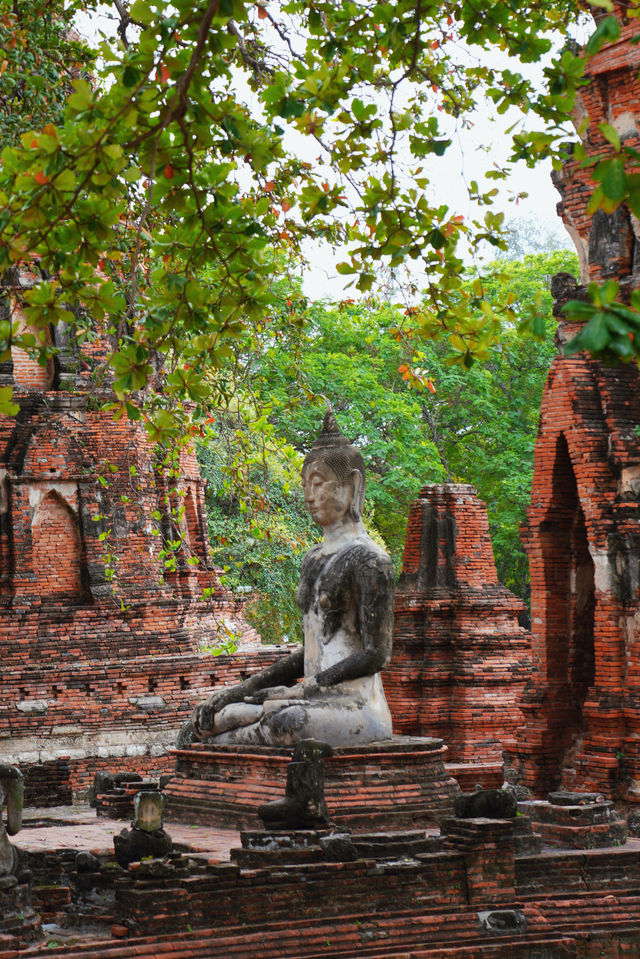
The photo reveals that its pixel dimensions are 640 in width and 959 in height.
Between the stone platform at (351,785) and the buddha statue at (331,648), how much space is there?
176 mm

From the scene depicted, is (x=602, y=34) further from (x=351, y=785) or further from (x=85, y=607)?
(x=85, y=607)

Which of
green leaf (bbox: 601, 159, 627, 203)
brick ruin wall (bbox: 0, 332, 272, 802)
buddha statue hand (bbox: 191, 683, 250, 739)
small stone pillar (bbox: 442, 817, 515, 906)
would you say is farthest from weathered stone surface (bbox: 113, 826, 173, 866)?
brick ruin wall (bbox: 0, 332, 272, 802)

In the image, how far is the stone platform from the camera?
834 centimetres

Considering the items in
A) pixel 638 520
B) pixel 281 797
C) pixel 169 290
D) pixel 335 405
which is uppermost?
pixel 335 405

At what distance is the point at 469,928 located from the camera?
7.71 meters

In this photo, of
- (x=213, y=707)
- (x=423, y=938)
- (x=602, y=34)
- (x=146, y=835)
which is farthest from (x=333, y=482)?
(x=602, y=34)

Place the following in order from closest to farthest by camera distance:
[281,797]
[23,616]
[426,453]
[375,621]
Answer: [281,797] → [375,621] → [23,616] → [426,453]

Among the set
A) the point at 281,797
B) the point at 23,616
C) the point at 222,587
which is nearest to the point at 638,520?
the point at 281,797

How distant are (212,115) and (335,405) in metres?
22.3

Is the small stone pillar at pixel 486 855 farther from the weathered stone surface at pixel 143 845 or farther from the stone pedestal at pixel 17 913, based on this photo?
the stone pedestal at pixel 17 913

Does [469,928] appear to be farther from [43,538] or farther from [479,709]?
[43,538]

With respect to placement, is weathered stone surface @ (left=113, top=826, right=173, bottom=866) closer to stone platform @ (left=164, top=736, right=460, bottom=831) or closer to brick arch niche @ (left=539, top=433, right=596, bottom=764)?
stone platform @ (left=164, top=736, right=460, bottom=831)

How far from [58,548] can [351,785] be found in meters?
9.41

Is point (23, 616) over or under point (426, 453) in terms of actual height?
under
